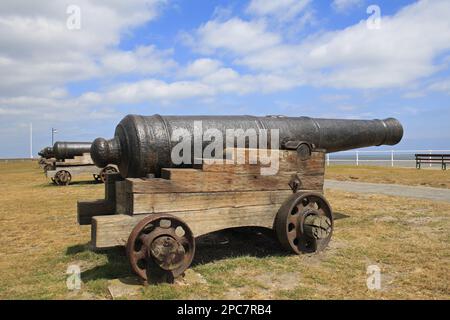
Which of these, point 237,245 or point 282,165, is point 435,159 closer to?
point 237,245

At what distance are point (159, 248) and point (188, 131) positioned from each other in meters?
1.50

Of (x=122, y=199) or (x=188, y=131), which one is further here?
(x=188, y=131)

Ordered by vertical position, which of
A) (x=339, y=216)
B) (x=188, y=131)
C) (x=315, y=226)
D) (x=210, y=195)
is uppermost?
(x=188, y=131)

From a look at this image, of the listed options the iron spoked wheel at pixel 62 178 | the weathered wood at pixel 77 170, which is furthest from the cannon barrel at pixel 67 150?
the iron spoked wheel at pixel 62 178

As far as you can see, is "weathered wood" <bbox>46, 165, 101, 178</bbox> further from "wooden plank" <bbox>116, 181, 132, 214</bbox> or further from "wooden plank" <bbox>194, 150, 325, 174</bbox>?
"wooden plank" <bbox>194, 150, 325, 174</bbox>

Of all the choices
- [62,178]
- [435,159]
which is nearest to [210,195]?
[62,178]

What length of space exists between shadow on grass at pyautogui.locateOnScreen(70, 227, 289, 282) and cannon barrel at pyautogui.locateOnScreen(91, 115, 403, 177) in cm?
104

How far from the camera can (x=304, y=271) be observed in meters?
4.67

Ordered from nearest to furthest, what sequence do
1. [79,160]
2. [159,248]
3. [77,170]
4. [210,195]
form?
[159,248] → [210,195] → [77,170] → [79,160]

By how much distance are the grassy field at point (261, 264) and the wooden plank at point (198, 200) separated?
0.65 m

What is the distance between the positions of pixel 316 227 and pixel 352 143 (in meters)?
1.99

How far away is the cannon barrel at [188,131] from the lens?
4.80 metres

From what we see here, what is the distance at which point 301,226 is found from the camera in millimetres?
5199
